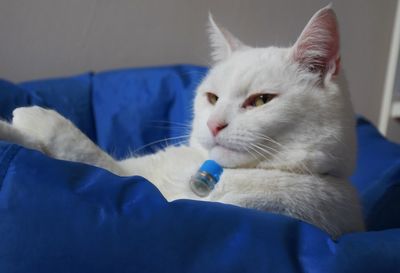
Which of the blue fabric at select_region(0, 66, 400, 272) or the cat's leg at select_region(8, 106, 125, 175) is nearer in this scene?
the blue fabric at select_region(0, 66, 400, 272)

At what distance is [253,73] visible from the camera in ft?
2.47

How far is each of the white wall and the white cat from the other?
2.47ft

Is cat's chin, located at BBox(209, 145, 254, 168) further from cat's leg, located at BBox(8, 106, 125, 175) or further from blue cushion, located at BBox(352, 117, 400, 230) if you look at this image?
blue cushion, located at BBox(352, 117, 400, 230)

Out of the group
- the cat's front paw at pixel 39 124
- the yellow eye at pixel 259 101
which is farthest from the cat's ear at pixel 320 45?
the cat's front paw at pixel 39 124

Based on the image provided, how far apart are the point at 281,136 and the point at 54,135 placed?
0.36 m

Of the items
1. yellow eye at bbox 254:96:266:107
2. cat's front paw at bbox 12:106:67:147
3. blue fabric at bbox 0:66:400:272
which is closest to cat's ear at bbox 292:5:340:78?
yellow eye at bbox 254:96:266:107

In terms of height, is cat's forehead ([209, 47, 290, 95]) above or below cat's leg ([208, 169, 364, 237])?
above

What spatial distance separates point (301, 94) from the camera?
0.74m

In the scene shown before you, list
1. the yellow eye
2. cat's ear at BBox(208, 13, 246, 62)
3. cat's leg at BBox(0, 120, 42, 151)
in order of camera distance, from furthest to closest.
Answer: cat's ear at BBox(208, 13, 246, 62) → the yellow eye → cat's leg at BBox(0, 120, 42, 151)

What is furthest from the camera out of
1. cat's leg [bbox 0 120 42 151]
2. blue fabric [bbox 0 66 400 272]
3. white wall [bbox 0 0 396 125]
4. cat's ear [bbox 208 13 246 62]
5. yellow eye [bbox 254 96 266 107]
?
white wall [bbox 0 0 396 125]

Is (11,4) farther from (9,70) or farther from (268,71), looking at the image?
(268,71)

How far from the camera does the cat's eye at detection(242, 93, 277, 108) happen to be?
74 centimetres

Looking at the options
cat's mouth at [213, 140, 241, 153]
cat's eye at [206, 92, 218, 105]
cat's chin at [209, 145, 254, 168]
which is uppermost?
cat's eye at [206, 92, 218, 105]

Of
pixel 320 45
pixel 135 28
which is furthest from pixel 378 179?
pixel 135 28
